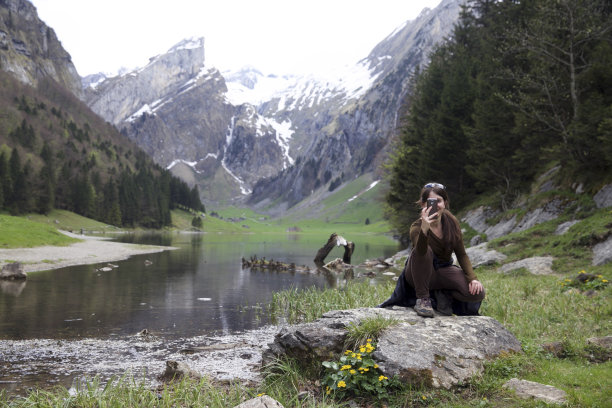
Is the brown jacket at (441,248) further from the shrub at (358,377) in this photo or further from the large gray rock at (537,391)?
the large gray rock at (537,391)

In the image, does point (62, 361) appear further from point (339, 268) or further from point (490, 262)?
point (339, 268)

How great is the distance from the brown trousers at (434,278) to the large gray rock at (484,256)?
655 inches

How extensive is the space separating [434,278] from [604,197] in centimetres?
1871

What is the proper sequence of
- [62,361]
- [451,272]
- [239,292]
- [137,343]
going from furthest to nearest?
[239,292] → [137,343] → [62,361] → [451,272]

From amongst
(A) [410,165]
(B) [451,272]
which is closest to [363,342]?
(B) [451,272]

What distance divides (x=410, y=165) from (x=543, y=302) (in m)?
36.8

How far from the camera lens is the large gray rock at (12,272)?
2717cm

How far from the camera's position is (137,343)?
14.2 m

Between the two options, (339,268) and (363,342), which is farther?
(339,268)

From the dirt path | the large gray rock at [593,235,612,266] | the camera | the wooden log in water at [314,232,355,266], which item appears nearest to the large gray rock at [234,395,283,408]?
the camera

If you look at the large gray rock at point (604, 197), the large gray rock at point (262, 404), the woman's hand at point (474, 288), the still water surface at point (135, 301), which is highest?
the large gray rock at point (604, 197)

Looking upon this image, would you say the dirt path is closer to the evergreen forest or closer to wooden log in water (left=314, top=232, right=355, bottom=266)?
wooden log in water (left=314, top=232, right=355, bottom=266)

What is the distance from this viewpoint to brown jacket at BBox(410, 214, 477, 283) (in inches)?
313

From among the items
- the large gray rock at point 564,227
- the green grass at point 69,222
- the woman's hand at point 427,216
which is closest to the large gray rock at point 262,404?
the woman's hand at point 427,216
